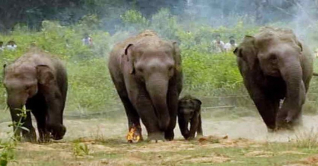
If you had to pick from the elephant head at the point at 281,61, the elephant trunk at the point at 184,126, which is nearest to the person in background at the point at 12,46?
the elephant trunk at the point at 184,126

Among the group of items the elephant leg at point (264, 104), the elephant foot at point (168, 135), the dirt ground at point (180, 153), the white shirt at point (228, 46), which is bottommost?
the elephant foot at point (168, 135)

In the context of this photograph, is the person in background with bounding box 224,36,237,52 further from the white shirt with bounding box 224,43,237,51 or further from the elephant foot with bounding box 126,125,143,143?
the elephant foot with bounding box 126,125,143,143

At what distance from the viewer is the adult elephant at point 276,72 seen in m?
Answer: 14.5

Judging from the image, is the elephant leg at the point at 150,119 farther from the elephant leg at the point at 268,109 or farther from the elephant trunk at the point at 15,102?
the elephant leg at the point at 268,109

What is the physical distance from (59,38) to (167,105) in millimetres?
15297

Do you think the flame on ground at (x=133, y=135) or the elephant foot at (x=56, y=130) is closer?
the flame on ground at (x=133, y=135)

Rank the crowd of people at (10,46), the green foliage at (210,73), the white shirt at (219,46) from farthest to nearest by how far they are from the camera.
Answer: the white shirt at (219,46), the crowd of people at (10,46), the green foliage at (210,73)

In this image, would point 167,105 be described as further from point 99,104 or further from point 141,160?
point 99,104

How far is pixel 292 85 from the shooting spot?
14391mm

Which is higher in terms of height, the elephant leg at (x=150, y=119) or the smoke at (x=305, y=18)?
the smoke at (x=305, y=18)

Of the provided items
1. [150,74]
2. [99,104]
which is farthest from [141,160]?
[99,104]

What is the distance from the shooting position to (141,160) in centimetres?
1102

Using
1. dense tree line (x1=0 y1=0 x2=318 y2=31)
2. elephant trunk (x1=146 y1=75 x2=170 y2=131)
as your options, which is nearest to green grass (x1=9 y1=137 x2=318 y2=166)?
elephant trunk (x1=146 y1=75 x2=170 y2=131)

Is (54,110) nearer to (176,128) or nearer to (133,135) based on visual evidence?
(133,135)
